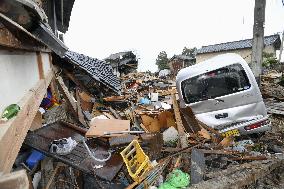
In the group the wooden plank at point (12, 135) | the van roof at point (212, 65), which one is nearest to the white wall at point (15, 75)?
the wooden plank at point (12, 135)

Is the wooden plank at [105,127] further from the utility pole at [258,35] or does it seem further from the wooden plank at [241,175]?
the utility pole at [258,35]

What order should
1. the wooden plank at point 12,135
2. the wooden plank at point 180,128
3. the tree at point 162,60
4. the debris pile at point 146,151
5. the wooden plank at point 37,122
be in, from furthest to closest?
1. the tree at point 162,60
2. the wooden plank at point 180,128
3. the wooden plank at point 37,122
4. the debris pile at point 146,151
5. the wooden plank at point 12,135

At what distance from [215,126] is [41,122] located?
4563 mm

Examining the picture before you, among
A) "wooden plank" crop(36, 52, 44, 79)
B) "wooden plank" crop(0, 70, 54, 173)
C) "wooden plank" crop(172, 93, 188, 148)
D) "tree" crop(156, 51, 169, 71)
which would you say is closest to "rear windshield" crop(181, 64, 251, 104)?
"wooden plank" crop(172, 93, 188, 148)

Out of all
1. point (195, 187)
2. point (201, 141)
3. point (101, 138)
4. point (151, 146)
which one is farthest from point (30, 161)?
point (201, 141)

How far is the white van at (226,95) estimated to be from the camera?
7.07 m

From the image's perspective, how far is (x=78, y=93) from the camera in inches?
405

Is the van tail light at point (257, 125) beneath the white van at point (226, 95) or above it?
beneath

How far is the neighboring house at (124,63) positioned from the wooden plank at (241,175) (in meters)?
26.1

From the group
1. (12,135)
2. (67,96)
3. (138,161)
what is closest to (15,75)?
(12,135)

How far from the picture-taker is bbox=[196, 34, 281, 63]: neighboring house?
115 feet

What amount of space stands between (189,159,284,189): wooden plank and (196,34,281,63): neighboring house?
30208 mm

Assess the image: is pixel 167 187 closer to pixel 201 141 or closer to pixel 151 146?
pixel 151 146

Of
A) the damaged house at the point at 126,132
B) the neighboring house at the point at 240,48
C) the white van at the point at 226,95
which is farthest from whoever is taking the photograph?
the neighboring house at the point at 240,48
